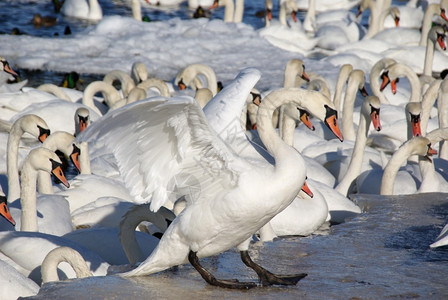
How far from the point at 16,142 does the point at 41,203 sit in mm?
1134

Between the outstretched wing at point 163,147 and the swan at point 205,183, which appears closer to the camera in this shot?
the outstretched wing at point 163,147

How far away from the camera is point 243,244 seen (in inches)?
207

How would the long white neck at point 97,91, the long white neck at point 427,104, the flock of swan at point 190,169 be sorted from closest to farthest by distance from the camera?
the flock of swan at point 190,169, the long white neck at point 427,104, the long white neck at point 97,91

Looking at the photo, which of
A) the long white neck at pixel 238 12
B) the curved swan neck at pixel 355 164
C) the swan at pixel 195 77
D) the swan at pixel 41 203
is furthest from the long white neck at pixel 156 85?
the long white neck at pixel 238 12

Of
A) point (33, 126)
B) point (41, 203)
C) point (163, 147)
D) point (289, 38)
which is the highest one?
point (163, 147)

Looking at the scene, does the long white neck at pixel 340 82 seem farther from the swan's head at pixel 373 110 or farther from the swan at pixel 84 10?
the swan at pixel 84 10

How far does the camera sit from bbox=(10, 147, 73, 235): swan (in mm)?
6926

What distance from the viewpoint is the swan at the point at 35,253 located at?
6.17 meters

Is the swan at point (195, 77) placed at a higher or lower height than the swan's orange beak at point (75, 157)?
lower

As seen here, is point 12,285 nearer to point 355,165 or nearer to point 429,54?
point 355,165

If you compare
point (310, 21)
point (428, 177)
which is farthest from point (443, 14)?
point (428, 177)

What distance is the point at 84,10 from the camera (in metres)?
21.4

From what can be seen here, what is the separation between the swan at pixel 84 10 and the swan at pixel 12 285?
16.5m

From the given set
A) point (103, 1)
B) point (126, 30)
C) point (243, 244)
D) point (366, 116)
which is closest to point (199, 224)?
point (243, 244)
